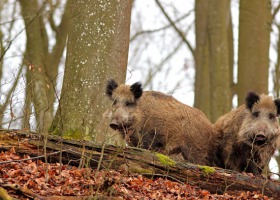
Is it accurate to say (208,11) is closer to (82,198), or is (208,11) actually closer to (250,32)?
(250,32)

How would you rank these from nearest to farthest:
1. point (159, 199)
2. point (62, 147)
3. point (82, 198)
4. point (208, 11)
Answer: point (82, 198), point (159, 199), point (62, 147), point (208, 11)

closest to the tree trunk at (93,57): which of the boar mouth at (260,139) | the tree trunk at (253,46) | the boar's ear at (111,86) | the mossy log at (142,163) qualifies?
the boar's ear at (111,86)

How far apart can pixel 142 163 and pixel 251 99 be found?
335 cm

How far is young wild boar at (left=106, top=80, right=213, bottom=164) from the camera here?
12.0 m

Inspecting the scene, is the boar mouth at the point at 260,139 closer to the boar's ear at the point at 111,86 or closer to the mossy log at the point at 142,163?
the mossy log at the point at 142,163

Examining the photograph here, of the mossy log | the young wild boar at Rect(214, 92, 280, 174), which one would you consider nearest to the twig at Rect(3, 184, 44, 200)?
the mossy log

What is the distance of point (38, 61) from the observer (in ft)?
64.6

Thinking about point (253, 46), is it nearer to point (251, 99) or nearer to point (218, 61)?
point (218, 61)

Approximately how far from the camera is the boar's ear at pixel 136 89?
12.2 metres

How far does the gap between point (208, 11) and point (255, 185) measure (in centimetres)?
1051

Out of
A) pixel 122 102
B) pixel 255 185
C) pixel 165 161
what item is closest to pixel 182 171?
pixel 165 161

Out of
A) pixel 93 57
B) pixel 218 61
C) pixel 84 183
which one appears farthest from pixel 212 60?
pixel 84 183

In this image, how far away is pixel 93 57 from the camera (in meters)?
12.0

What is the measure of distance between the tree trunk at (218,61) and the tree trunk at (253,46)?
1.49 m
